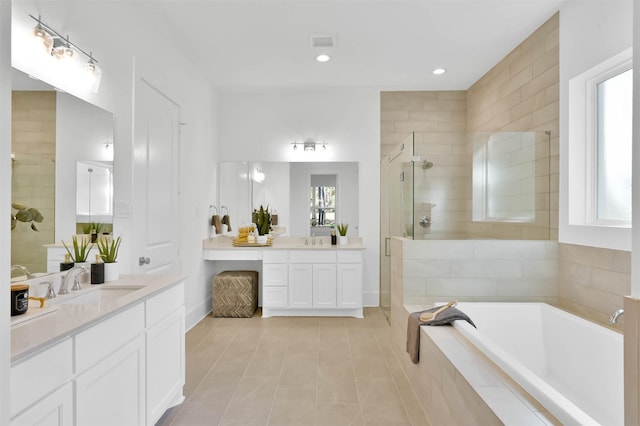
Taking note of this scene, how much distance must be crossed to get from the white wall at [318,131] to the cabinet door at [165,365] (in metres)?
2.94

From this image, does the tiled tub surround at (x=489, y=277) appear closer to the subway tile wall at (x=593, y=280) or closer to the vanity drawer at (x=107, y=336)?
the subway tile wall at (x=593, y=280)

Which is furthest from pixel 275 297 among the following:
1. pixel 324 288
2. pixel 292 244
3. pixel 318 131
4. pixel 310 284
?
pixel 318 131

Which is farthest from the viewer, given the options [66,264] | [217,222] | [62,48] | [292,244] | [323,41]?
[292,244]

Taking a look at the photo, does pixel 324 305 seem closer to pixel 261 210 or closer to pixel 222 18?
pixel 261 210

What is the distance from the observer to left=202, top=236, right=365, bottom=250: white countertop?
4402 mm

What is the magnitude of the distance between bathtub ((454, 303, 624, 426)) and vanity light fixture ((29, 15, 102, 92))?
2.56 m

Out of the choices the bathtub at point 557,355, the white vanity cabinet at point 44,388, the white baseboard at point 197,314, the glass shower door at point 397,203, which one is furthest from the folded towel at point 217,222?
the white vanity cabinet at point 44,388

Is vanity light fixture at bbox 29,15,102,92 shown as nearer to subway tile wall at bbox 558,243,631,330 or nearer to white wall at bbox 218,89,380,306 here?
white wall at bbox 218,89,380,306

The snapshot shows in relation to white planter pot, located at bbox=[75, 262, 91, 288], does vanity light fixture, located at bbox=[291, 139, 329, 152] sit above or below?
above

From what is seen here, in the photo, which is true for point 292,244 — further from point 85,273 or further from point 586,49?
point 586,49

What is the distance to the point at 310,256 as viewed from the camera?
4.40 metres

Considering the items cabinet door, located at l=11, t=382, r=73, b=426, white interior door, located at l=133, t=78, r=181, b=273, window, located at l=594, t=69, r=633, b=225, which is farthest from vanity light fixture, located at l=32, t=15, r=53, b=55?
window, located at l=594, t=69, r=633, b=225

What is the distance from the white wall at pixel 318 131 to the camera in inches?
192

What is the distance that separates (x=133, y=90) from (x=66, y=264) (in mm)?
1308
